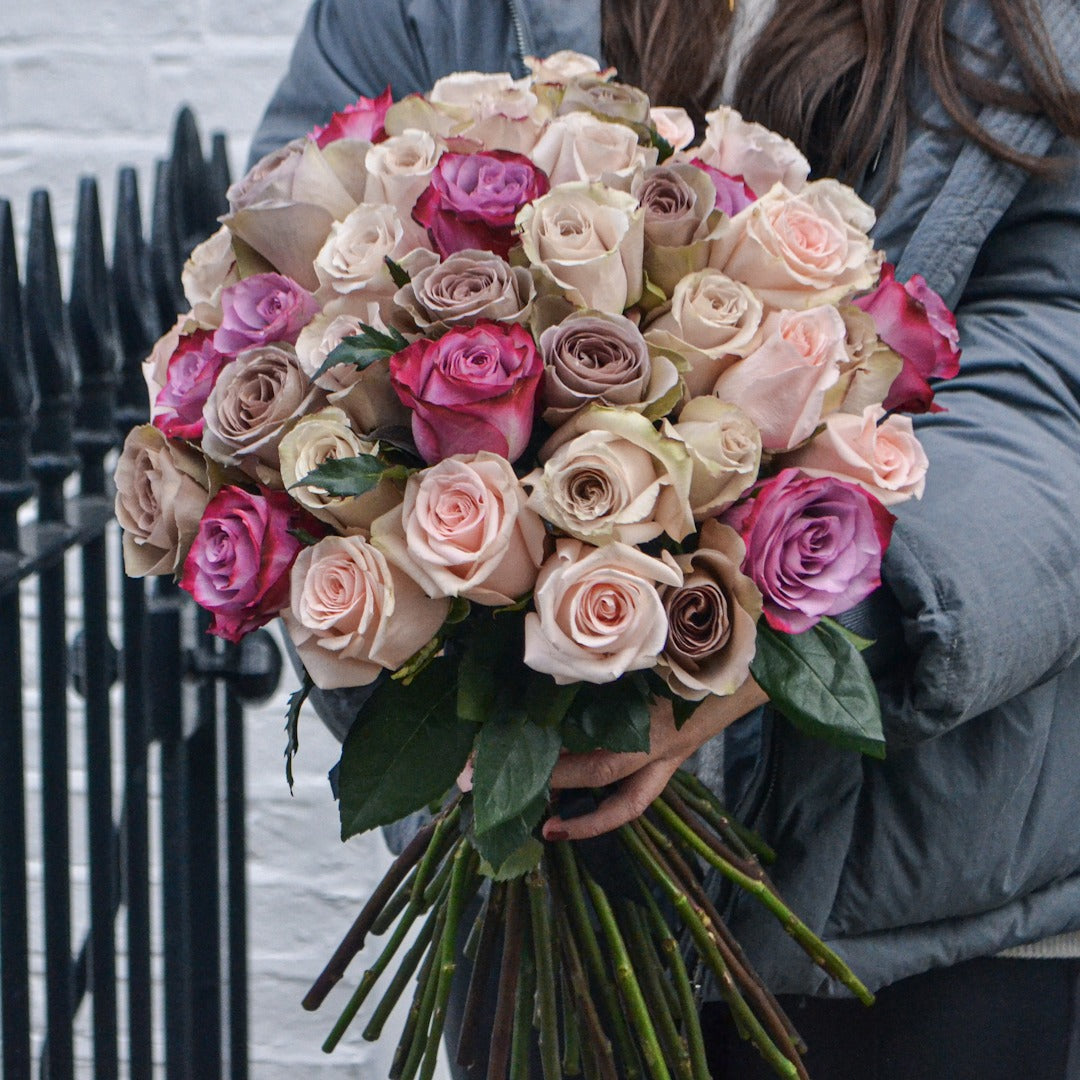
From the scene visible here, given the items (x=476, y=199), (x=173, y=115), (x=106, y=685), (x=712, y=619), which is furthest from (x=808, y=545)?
(x=173, y=115)

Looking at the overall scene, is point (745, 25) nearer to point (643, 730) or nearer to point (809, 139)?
point (809, 139)

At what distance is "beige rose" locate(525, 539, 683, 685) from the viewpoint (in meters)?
0.69

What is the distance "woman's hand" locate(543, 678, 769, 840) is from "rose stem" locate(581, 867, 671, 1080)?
0.06 meters

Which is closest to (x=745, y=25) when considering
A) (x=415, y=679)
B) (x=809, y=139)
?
(x=809, y=139)

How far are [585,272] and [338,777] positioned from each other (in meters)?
0.34

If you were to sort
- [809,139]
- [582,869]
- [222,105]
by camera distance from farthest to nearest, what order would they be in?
[222,105]
[809,139]
[582,869]

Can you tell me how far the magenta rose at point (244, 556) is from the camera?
0.74 m

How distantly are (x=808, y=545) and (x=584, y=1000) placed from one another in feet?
1.19

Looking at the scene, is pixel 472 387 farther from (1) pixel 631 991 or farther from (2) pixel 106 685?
(2) pixel 106 685

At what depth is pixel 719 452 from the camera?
71 centimetres

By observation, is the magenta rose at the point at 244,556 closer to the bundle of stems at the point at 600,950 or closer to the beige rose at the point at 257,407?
the beige rose at the point at 257,407

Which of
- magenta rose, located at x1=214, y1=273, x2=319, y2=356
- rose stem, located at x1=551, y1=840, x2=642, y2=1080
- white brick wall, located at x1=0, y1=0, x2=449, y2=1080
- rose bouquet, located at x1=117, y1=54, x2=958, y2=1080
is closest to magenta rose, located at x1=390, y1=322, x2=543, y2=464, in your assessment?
rose bouquet, located at x1=117, y1=54, x2=958, y2=1080

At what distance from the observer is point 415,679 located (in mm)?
795

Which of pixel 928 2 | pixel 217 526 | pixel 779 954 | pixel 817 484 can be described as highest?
pixel 928 2
